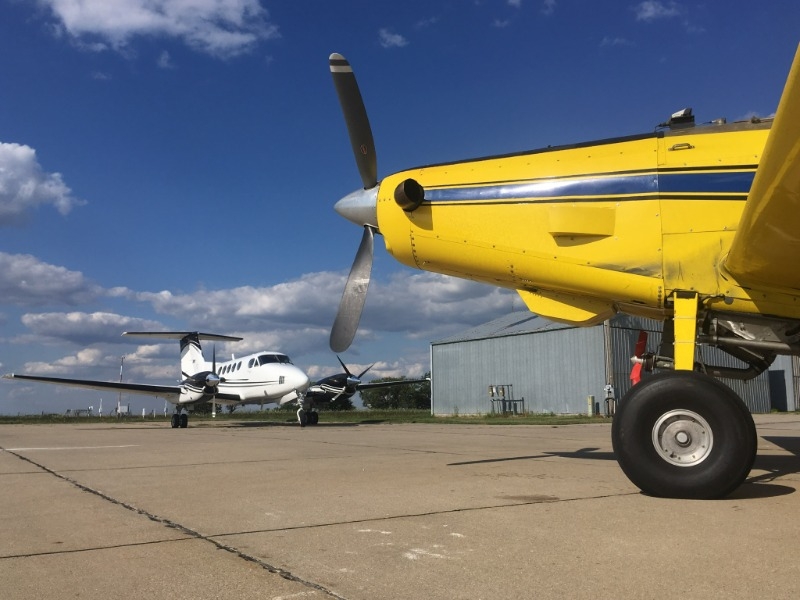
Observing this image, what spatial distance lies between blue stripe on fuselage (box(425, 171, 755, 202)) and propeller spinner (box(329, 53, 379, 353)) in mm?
996

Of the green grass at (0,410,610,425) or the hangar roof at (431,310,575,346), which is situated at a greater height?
the hangar roof at (431,310,575,346)

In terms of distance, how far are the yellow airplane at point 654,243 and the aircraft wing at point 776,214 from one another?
14 mm

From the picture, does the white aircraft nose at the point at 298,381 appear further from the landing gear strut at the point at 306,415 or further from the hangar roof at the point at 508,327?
the hangar roof at the point at 508,327

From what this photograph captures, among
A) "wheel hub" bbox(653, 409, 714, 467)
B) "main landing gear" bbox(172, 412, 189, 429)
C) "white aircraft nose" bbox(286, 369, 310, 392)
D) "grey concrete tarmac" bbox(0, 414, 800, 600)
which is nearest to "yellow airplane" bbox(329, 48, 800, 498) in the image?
"wheel hub" bbox(653, 409, 714, 467)

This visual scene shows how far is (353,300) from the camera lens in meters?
8.02

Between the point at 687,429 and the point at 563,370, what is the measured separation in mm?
30595

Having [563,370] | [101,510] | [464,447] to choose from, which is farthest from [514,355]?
[101,510]

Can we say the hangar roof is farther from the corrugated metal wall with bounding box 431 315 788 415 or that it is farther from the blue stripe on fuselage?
the blue stripe on fuselage

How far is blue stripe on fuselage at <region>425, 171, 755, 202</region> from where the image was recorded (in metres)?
5.86

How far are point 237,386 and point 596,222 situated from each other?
23.2 meters

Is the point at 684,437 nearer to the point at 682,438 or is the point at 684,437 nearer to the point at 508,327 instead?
the point at 682,438

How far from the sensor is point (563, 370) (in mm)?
34875

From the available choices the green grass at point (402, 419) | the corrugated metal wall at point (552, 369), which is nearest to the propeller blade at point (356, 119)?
the green grass at point (402, 419)

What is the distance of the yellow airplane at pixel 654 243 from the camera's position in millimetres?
5102
